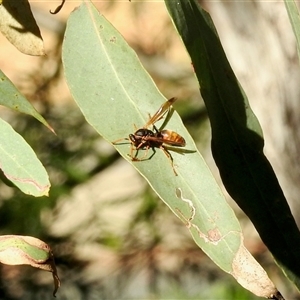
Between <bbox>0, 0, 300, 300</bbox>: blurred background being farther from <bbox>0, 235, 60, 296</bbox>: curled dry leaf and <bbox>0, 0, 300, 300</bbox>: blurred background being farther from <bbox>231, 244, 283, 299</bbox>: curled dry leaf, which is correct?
<bbox>0, 235, 60, 296</bbox>: curled dry leaf

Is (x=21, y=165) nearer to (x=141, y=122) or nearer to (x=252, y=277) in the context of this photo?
(x=141, y=122)

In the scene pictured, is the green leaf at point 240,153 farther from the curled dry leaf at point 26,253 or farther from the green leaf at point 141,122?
the curled dry leaf at point 26,253

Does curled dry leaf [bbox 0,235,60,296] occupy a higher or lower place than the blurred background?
higher

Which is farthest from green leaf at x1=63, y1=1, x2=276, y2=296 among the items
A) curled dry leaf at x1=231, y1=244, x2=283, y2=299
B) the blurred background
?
the blurred background

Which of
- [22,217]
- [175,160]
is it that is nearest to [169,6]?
[175,160]

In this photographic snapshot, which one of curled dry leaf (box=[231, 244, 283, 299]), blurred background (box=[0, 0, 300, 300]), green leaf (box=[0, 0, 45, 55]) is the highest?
green leaf (box=[0, 0, 45, 55])

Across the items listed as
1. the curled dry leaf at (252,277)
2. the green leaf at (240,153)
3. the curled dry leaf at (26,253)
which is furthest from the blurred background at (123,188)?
the curled dry leaf at (26,253)

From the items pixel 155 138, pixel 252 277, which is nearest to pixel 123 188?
pixel 155 138
